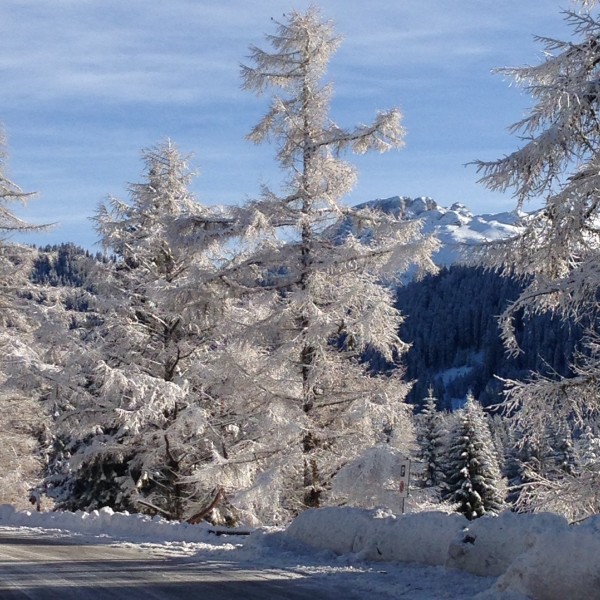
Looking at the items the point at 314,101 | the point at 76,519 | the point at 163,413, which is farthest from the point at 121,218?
the point at 76,519

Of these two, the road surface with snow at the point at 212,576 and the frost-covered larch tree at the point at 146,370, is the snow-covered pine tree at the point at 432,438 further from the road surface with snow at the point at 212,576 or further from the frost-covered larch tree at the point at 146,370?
the road surface with snow at the point at 212,576

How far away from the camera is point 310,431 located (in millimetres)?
14227

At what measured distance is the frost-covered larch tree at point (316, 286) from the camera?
14.1 metres

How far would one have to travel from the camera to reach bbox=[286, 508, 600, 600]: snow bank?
20.0 ft

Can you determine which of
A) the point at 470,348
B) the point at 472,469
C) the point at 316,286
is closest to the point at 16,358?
the point at 316,286

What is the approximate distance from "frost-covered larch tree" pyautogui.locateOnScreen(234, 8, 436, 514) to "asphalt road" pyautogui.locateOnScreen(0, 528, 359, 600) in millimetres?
4625

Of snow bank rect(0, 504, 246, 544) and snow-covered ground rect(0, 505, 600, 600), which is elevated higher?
snow-covered ground rect(0, 505, 600, 600)

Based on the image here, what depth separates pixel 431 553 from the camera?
26.4 feet

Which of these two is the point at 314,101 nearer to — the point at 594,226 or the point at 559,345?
the point at 594,226

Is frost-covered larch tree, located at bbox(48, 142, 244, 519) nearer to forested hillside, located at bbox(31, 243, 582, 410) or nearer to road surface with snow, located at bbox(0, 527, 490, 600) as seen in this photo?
road surface with snow, located at bbox(0, 527, 490, 600)

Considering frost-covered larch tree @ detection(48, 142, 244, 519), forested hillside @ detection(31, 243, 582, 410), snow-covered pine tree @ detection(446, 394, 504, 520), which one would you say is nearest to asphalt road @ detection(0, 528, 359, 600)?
frost-covered larch tree @ detection(48, 142, 244, 519)

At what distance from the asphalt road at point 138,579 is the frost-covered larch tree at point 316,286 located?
4625 mm

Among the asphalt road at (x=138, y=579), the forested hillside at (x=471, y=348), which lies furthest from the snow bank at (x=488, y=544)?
the forested hillside at (x=471, y=348)

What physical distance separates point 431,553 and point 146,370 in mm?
12094
